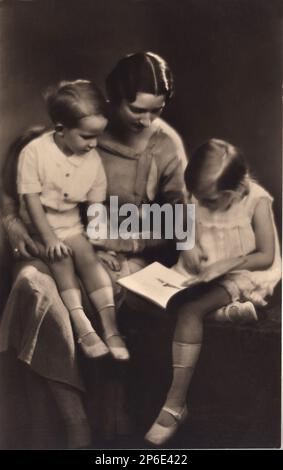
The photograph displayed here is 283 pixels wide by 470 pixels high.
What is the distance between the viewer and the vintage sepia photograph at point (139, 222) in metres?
2.37

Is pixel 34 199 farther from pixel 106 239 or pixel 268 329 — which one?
pixel 268 329

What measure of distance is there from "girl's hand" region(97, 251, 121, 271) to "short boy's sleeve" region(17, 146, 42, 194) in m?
0.31

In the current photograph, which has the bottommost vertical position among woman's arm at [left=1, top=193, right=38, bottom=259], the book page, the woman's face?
the book page

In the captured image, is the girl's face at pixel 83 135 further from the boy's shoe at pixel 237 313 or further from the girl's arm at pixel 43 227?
the boy's shoe at pixel 237 313

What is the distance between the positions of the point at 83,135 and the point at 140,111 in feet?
0.71

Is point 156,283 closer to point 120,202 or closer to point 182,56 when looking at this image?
point 120,202

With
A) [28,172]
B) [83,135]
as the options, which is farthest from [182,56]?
[28,172]

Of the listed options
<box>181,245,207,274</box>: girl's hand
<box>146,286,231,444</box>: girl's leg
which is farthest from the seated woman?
<box>146,286,231,444</box>: girl's leg

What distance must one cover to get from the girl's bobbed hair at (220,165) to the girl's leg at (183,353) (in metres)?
0.37

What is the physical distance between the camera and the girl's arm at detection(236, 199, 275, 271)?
2408 millimetres

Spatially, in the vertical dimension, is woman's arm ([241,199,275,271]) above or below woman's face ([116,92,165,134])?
below

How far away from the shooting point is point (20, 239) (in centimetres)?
237

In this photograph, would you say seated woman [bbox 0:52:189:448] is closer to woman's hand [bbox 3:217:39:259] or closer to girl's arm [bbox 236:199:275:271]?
woman's hand [bbox 3:217:39:259]

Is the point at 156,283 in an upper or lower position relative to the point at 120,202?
A: lower
